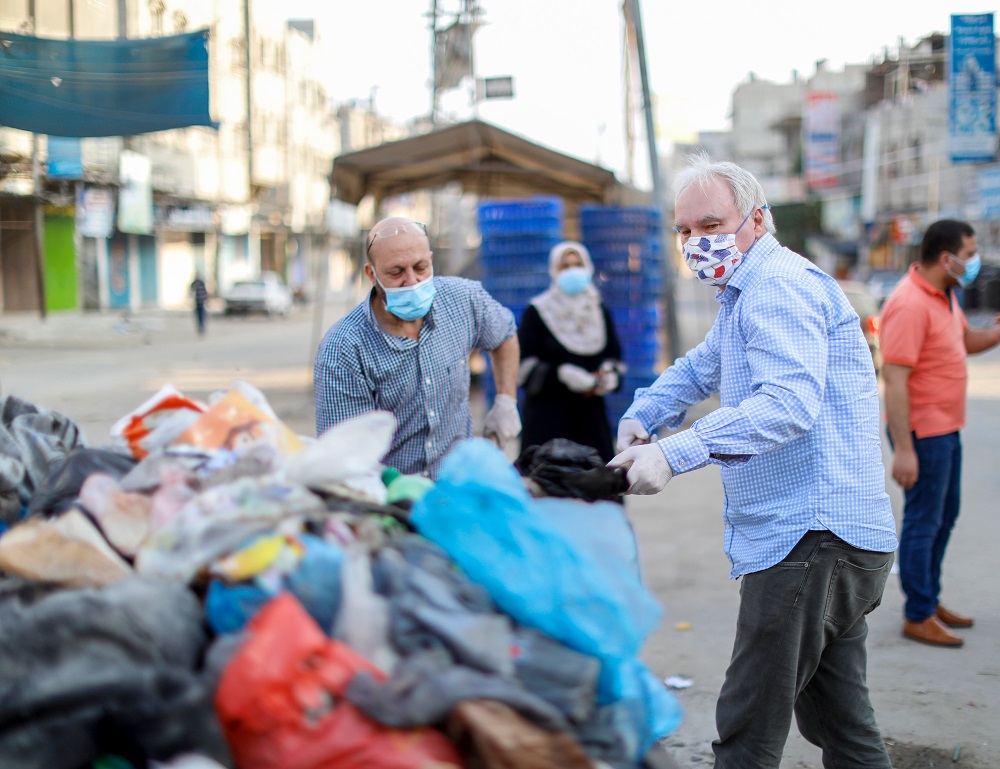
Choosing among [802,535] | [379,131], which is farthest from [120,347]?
[379,131]

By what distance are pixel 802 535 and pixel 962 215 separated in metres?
45.7

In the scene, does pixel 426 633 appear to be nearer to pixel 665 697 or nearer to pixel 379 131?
pixel 665 697

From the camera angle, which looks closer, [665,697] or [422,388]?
[665,697]

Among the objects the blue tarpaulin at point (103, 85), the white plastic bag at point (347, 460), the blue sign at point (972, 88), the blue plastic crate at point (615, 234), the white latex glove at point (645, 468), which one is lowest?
the white latex glove at point (645, 468)

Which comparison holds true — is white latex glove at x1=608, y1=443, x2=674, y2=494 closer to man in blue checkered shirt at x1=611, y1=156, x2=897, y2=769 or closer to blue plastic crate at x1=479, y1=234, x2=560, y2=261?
man in blue checkered shirt at x1=611, y1=156, x2=897, y2=769

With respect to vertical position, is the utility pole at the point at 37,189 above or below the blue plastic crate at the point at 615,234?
above

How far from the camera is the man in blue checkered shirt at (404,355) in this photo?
3.42m

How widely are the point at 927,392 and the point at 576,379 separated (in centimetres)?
196

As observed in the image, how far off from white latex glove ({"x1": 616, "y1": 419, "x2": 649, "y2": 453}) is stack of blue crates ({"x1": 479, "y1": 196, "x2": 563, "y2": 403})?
6977 millimetres

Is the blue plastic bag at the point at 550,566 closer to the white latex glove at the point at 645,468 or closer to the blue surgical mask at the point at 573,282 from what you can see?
the white latex glove at the point at 645,468

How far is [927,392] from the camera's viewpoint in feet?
15.4

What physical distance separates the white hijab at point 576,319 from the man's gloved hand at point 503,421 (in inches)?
78.0

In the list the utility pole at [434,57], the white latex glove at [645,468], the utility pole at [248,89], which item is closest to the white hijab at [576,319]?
the white latex glove at [645,468]

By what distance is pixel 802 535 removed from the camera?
2568mm
